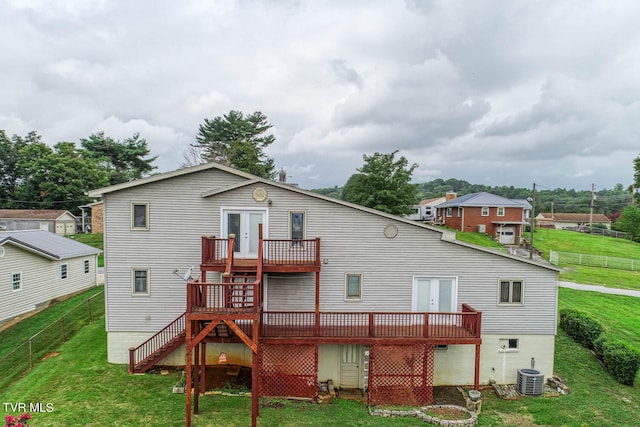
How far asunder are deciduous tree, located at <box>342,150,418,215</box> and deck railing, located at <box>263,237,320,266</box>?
23.6 metres

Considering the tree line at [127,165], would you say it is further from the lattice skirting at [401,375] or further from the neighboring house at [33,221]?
the lattice skirting at [401,375]

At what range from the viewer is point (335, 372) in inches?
544

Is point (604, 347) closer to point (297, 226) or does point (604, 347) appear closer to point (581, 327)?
point (581, 327)

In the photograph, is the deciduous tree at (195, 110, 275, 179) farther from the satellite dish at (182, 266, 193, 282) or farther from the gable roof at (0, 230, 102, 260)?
the satellite dish at (182, 266, 193, 282)

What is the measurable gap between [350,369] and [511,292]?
22.3 feet

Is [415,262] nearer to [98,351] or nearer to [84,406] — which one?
[84,406]

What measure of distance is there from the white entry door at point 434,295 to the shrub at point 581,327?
776 cm

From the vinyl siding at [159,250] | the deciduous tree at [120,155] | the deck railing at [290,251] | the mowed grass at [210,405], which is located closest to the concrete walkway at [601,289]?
the mowed grass at [210,405]

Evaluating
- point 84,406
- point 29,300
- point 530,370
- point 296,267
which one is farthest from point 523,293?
point 29,300

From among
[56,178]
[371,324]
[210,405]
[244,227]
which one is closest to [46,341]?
[210,405]

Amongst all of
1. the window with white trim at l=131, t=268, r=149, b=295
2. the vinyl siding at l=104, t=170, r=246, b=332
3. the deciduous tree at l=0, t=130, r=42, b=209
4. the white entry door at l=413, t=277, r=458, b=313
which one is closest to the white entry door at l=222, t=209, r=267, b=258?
the vinyl siding at l=104, t=170, r=246, b=332

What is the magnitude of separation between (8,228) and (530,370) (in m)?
54.2

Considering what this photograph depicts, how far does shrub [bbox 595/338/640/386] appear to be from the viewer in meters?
13.9

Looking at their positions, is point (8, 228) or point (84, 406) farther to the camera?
point (8, 228)
